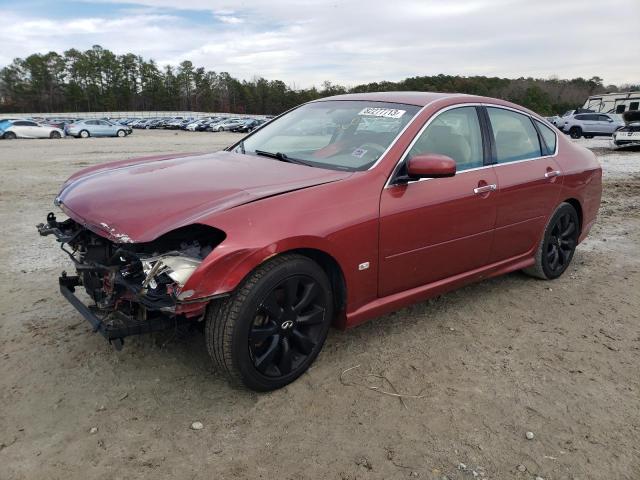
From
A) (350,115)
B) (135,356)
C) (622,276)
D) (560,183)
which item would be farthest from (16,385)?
(622,276)

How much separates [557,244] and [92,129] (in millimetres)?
37005

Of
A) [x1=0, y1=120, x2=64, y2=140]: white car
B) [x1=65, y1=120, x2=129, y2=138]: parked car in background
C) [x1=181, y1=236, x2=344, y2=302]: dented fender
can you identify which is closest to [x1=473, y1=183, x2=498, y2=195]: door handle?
[x1=181, y1=236, x2=344, y2=302]: dented fender

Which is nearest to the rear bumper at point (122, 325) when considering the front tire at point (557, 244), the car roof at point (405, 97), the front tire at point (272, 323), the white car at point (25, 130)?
the front tire at point (272, 323)

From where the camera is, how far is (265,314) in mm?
2805

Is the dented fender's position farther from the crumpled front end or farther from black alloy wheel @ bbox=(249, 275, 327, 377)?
black alloy wheel @ bbox=(249, 275, 327, 377)

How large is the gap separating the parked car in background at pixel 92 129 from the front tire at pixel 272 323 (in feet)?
121

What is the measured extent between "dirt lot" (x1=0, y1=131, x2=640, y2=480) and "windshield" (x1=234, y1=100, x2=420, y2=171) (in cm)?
127

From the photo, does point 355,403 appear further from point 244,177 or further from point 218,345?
point 244,177

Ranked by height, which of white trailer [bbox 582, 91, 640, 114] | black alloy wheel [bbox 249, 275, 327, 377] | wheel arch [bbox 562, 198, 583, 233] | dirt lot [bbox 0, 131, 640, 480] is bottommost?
dirt lot [bbox 0, 131, 640, 480]

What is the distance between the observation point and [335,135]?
3.74m

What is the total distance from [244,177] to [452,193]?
1.45 metres

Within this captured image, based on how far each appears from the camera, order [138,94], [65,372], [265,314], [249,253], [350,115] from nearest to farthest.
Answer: [249,253], [265,314], [65,372], [350,115], [138,94]

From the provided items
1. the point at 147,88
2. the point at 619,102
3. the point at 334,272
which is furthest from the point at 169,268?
the point at 147,88

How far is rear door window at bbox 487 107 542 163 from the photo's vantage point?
4.11 meters
